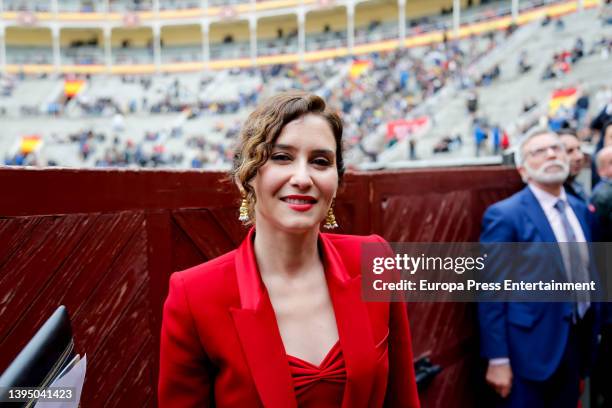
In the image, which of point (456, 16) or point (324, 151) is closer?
point (324, 151)

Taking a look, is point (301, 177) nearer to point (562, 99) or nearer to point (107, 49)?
point (562, 99)

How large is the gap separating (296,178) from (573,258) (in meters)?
2.19

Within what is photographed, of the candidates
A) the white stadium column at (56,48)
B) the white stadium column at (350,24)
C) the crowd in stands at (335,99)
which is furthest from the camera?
the white stadium column at (56,48)

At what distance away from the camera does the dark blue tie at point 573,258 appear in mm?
3021

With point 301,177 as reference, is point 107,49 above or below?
above

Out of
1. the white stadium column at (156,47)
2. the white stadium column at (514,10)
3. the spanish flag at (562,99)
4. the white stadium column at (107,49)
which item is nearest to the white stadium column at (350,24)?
the white stadium column at (514,10)

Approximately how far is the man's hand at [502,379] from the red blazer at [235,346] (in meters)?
1.69

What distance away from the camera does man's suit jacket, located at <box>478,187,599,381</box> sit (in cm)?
299

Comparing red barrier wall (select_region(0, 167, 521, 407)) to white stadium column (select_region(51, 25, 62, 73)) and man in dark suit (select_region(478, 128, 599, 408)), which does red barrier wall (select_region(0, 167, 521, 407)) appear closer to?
man in dark suit (select_region(478, 128, 599, 408))

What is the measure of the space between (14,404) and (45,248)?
76 cm

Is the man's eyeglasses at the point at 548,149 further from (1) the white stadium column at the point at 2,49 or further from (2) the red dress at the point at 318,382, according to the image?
(1) the white stadium column at the point at 2,49

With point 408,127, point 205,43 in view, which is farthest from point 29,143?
point 408,127

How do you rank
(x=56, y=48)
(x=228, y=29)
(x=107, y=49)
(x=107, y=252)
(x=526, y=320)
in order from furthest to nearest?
(x=228, y=29)
(x=107, y=49)
(x=56, y=48)
(x=526, y=320)
(x=107, y=252)

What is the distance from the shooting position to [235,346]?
4.88 ft
